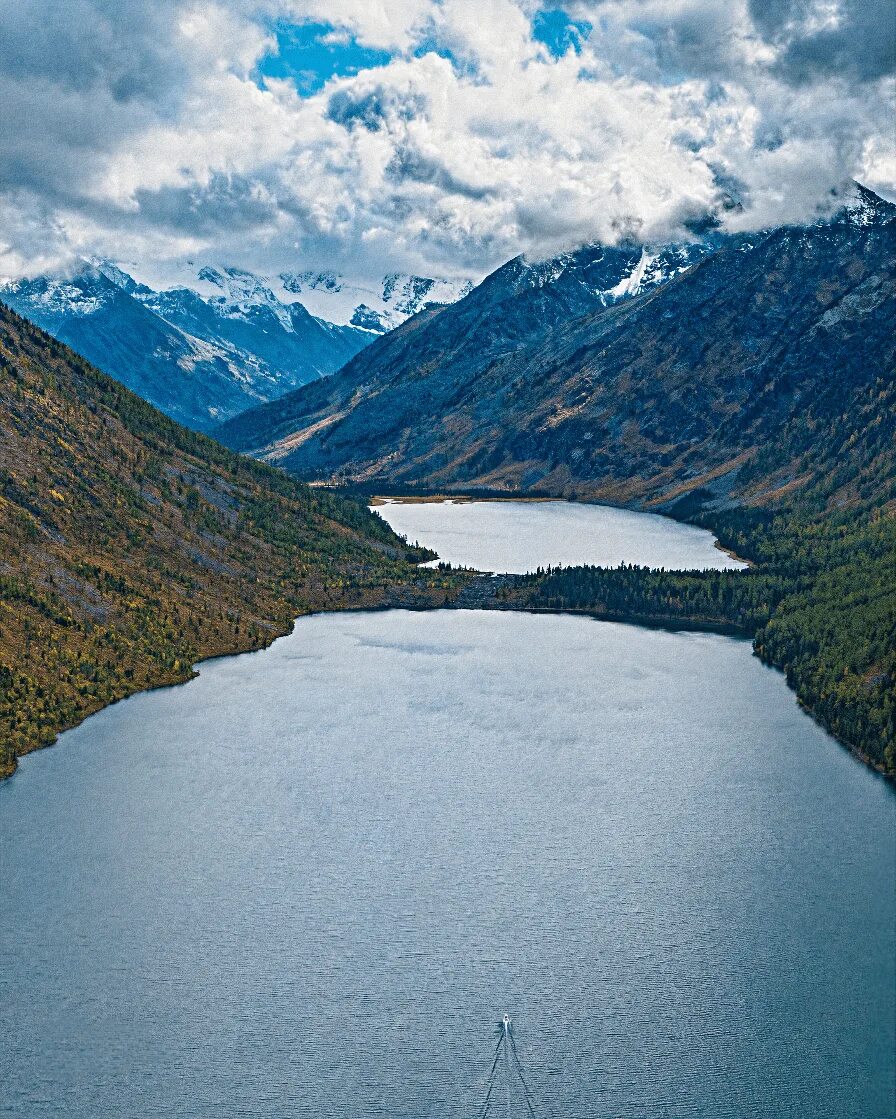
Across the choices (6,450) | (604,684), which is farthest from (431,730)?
(6,450)

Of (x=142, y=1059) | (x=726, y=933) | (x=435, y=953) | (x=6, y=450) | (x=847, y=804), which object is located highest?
(x=6, y=450)

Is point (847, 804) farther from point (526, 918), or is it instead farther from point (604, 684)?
point (604, 684)

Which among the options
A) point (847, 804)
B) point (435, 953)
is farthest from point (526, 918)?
point (847, 804)

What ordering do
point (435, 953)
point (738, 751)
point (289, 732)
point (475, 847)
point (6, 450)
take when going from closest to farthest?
point (435, 953) → point (475, 847) → point (738, 751) → point (289, 732) → point (6, 450)

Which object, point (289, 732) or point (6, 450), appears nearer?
point (289, 732)

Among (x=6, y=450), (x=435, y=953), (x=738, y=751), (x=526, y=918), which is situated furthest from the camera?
(x=6, y=450)

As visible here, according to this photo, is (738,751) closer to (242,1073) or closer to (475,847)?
(475,847)

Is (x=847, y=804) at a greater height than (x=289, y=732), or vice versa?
(x=847, y=804)
